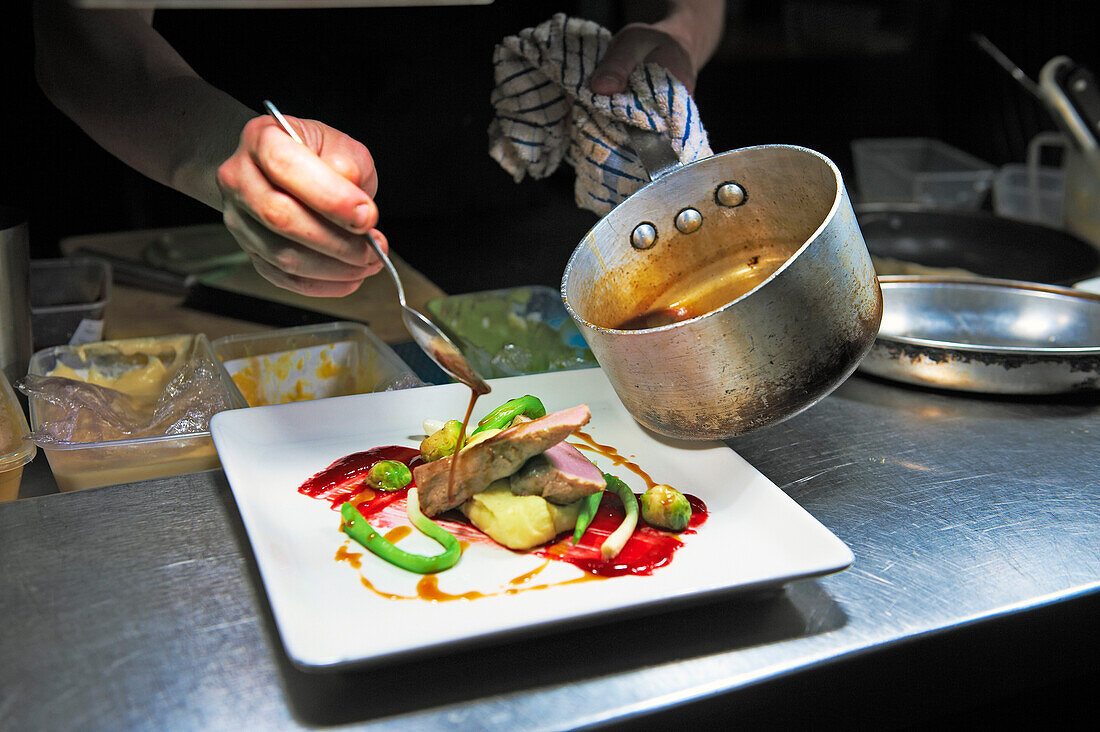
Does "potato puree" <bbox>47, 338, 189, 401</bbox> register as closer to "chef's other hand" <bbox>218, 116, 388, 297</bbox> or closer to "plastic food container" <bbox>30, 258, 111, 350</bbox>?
"plastic food container" <bbox>30, 258, 111, 350</bbox>

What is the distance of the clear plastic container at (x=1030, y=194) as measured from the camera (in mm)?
2691

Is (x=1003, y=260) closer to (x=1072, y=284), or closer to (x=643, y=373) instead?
(x=1072, y=284)

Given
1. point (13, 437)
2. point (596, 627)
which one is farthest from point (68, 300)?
point (596, 627)

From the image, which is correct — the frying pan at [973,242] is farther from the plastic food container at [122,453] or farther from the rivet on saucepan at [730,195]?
the plastic food container at [122,453]

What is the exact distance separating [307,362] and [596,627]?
0.80 meters

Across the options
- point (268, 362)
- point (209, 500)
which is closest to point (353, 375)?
point (268, 362)

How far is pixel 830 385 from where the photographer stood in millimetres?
1023

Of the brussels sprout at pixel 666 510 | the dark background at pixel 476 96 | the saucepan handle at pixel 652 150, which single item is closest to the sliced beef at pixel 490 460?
the brussels sprout at pixel 666 510

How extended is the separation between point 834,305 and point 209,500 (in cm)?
75

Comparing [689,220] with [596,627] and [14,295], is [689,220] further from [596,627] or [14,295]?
[14,295]

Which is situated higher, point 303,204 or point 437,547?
point 303,204

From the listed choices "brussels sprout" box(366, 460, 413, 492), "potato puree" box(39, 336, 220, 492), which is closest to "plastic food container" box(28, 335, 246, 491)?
"potato puree" box(39, 336, 220, 492)

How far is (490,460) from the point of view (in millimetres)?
962

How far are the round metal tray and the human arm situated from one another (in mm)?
802
